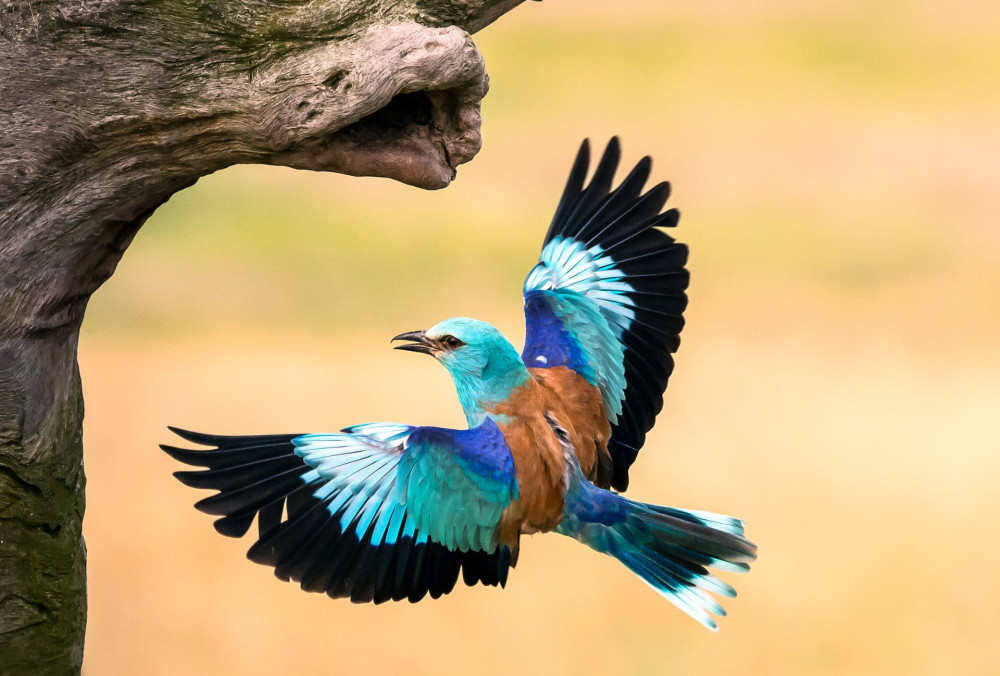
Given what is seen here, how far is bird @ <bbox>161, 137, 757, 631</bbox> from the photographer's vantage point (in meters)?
2.81

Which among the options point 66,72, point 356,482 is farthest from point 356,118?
point 356,482

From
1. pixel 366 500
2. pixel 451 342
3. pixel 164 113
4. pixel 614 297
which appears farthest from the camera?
pixel 614 297

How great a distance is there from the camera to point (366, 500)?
113 inches

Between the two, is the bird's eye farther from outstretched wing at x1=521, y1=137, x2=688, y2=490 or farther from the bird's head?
outstretched wing at x1=521, y1=137, x2=688, y2=490

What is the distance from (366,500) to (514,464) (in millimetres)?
336

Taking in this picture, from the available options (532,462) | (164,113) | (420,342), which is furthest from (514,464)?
(164,113)

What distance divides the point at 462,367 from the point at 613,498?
0.46 metres

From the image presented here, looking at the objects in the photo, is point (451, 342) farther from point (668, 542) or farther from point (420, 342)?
point (668, 542)

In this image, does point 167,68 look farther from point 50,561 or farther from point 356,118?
point 50,561

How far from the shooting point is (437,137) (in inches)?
115

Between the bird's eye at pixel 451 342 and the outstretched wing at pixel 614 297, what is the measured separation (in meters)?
0.31

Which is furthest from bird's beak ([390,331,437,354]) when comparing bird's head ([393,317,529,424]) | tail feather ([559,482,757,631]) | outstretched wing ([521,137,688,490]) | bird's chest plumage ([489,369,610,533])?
tail feather ([559,482,757,631])

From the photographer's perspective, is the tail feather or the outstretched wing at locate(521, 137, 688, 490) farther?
the outstretched wing at locate(521, 137, 688, 490)

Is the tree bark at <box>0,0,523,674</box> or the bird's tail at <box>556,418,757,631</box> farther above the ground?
the tree bark at <box>0,0,523,674</box>
